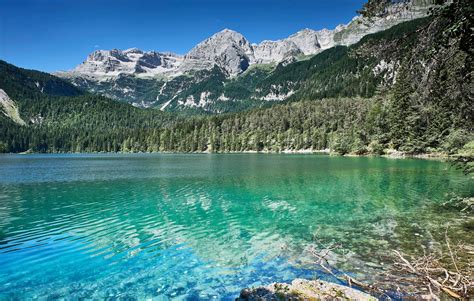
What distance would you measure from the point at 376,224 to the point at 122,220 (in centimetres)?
1820

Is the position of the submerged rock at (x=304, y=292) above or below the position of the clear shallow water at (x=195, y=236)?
above

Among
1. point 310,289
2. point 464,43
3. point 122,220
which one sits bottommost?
point 122,220

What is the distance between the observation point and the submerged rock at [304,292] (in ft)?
28.2

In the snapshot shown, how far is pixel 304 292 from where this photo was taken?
29.0 ft

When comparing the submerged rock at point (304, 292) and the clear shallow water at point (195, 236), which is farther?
the clear shallow water at point (195, 236)

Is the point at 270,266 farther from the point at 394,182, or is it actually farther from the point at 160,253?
the point at 394,182

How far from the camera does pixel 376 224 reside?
20.6m

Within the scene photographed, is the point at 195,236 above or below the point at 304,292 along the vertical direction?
below

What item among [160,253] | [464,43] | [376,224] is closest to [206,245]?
[160,253]

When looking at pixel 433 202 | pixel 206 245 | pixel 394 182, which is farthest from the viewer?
pixel 394 182

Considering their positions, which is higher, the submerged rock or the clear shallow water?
the submerged rock

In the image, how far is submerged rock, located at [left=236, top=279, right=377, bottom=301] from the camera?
8586 millimetres

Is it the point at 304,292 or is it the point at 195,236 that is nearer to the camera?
the point at 304,292

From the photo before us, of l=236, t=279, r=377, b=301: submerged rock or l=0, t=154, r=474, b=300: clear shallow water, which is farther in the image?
l=0, t=154, r=474, b=300: clear shallow water
